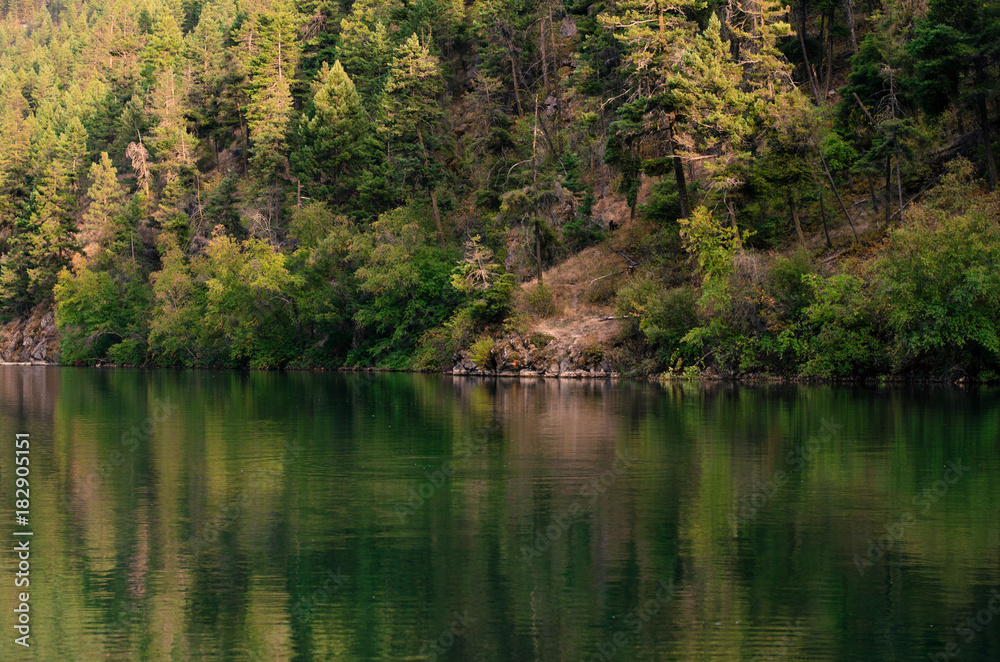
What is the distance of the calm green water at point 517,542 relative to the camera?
11688 mm

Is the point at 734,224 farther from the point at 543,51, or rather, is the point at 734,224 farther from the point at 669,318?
the point at 543,51

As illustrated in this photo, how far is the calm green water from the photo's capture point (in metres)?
11.7

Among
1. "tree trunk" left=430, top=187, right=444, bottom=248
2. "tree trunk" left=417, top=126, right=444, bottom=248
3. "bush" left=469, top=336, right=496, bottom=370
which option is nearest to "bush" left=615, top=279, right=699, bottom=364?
"bush" left=469, top=336, right=496, bottom=370

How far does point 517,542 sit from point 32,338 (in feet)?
373

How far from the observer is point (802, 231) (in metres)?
60.3

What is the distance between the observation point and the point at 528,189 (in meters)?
66.3

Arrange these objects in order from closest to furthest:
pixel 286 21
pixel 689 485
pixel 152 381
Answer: pixel 689 485
pixel 152 381
pixel 286 21

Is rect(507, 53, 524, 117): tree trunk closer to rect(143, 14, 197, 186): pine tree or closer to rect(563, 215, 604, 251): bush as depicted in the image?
rect(563, 215, 604, 251): bush

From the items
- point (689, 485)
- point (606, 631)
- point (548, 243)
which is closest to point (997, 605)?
point (606, 631)

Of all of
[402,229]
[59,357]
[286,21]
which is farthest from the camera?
[59,357]

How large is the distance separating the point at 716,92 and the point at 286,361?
43.3 m

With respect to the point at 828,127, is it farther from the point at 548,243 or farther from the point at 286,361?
the point at 286,361

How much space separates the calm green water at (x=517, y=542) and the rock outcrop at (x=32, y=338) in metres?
89.2

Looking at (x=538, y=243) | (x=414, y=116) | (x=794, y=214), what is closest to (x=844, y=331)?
(x=794, y=214)
